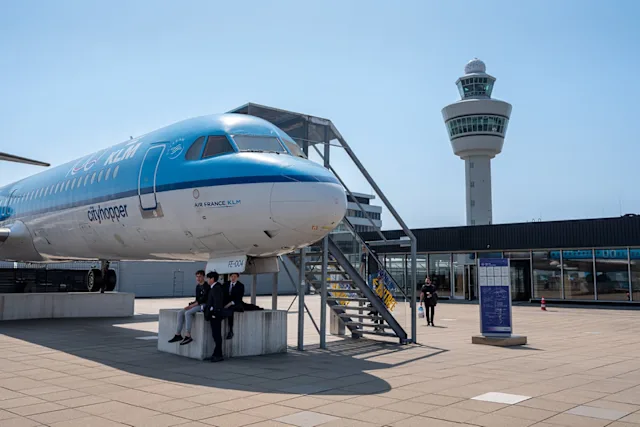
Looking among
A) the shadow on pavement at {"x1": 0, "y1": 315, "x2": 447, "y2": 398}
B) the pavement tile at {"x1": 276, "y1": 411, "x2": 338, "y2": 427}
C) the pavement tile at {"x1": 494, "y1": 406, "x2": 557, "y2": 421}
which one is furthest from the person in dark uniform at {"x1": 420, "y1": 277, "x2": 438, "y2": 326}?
the pavement tile at {"x1": 276, "y1": 411, "x2": 338, "y2": 427}

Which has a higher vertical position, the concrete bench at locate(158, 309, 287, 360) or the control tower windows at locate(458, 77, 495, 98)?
the control tower windows at locate(458, 77, 495, 98)

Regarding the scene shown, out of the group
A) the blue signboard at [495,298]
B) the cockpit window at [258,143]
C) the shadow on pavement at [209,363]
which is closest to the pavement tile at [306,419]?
the shadow on pavement at [209,363]

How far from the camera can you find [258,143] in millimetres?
12453

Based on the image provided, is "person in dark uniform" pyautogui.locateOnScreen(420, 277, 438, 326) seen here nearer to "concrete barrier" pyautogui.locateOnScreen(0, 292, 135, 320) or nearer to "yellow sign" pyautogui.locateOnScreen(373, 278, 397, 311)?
"yellow sign" pyautogui.locateOnScreen(373, 278, 397, 311)

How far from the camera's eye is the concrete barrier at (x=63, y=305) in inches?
858

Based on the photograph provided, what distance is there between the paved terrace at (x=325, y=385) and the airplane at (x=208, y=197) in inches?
101

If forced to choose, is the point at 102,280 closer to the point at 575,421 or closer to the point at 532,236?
the point at 575,421

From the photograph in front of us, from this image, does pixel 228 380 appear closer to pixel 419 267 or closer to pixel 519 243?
pixel 519 243

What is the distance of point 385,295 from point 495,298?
347 centimetres

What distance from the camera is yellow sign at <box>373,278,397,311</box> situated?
16.8 metres

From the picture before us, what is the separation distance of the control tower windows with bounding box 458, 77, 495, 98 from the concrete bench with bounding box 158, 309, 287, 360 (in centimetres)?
6577

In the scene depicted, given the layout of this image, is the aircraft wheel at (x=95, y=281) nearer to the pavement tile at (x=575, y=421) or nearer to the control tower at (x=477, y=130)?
the pavement tile at (x=575, y=421)

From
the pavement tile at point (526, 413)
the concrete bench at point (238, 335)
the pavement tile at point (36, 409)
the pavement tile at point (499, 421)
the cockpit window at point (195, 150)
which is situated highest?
the cockpit window at point (195, 150)

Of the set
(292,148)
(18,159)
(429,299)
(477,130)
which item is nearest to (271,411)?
(292,148)
